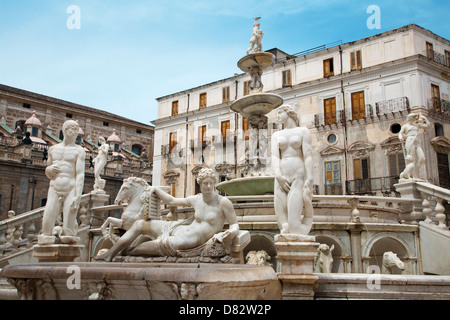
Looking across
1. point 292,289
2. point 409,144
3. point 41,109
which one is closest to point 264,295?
point 292,289

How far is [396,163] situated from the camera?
29.8 metres

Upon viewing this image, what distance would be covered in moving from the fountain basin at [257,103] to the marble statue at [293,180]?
22.8 feet

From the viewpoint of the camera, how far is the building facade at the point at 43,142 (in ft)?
103

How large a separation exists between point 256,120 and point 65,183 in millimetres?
7345

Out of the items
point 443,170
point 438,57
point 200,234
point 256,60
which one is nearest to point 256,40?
point 256,60

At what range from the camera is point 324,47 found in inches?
1388

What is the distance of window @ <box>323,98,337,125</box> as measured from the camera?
1312 inches

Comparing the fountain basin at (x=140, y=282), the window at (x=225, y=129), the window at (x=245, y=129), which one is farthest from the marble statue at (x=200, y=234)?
the window at (x=225, y=129)

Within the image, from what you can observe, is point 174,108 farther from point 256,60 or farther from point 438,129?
point 256,60

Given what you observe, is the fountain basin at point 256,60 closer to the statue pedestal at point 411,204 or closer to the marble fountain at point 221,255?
the statue pedestal at point 411,204

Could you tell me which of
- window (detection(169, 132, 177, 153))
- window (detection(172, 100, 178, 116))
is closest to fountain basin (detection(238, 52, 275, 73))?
window (detection(169, 132, 177, 153))
